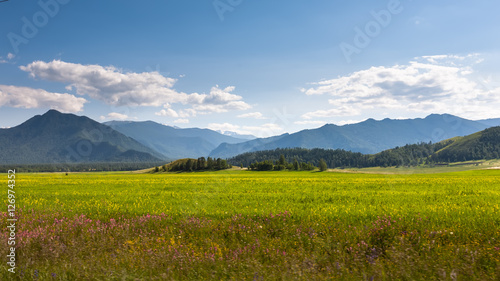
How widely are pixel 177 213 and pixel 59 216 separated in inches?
219

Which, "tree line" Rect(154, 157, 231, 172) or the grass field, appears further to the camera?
"tree line" Rect(154, 157, 231, 172)

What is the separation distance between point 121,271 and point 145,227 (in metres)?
4.79

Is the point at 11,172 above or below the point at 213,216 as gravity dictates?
above

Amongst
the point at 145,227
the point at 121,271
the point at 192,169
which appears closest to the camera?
the point at 121,271

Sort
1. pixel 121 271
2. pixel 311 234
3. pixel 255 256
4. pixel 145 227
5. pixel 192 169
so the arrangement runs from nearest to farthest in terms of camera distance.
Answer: pixel 121 271 < pixel 255 256 < pixel 311 234 < pixel 145 227 < pixel 192 169

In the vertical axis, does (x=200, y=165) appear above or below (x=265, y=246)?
above

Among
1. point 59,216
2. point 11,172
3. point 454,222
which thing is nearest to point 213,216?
point 59,216

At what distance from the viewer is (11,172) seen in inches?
606

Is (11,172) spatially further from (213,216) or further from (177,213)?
(213,216)

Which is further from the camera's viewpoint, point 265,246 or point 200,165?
point 200,165

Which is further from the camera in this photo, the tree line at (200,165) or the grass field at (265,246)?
the tree line at (200,165)

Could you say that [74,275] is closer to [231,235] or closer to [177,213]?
[231,235]

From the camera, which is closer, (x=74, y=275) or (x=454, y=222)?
(x=74, y=275)

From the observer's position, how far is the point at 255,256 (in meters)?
8.53
